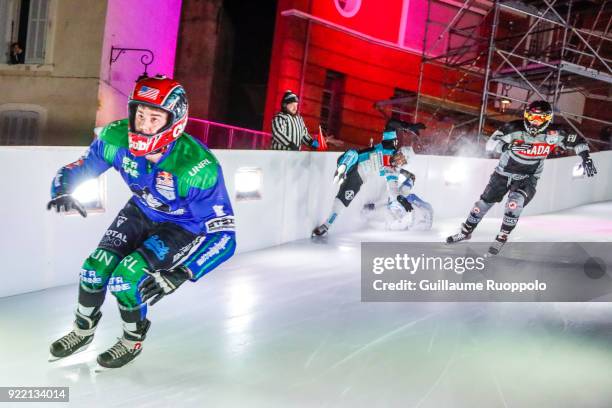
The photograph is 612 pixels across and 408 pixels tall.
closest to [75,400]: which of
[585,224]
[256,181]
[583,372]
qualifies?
[583,372]

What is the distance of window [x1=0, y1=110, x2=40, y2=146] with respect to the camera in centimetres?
1424

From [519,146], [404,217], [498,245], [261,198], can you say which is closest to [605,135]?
[404,217]

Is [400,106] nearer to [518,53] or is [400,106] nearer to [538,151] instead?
[518,53]

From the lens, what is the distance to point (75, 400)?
322 cm

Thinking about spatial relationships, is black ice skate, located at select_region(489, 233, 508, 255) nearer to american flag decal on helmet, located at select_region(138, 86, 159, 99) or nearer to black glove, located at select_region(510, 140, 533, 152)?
black glove, located at select_region(510, 140, 533, 152)

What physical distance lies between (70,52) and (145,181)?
38.2 feet

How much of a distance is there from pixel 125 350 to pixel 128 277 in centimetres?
51

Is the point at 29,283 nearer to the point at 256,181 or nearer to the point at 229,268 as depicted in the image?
the point at 229,268

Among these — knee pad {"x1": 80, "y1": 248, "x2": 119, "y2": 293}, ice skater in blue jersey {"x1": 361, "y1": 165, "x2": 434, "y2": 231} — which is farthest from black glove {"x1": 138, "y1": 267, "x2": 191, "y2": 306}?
ice skater in blue jersey {"x1": 361, "y1": 165, "x2": 434, "y2": 231}

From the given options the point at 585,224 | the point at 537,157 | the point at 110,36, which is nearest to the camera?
the point at 537,157

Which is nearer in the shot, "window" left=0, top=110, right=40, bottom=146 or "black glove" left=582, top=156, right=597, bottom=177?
"black glove" left=582, top=156, right=597, bottom=177

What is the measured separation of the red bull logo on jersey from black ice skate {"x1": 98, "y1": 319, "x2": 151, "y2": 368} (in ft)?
17.9

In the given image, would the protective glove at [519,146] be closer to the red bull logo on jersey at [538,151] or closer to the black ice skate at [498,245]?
the red bull logo on jersey at [538,151]

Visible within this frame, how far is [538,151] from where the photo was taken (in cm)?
770
